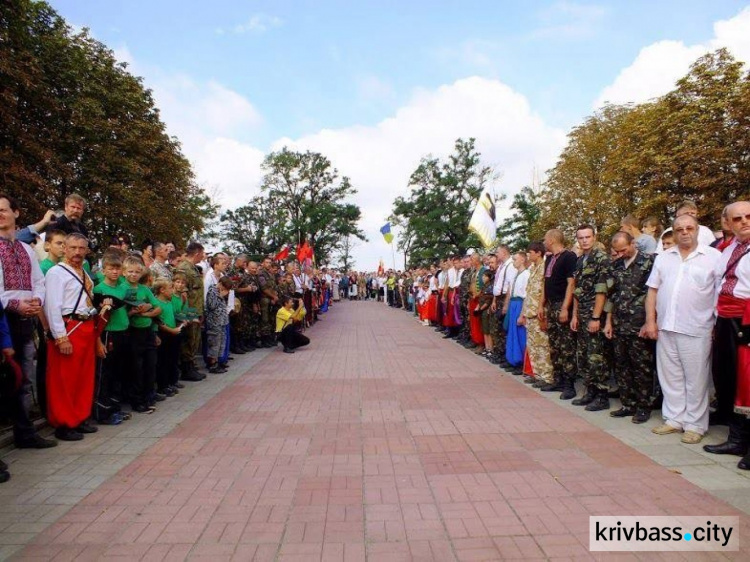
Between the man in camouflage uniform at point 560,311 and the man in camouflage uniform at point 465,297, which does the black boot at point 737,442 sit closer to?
the man in camouflage uniform at point 560,311

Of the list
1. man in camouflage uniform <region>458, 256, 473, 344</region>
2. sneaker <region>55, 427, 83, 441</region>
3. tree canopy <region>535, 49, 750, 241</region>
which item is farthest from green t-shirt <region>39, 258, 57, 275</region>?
tree canopy <region>535, 49, 750, 241</region>

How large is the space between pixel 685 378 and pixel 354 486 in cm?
330

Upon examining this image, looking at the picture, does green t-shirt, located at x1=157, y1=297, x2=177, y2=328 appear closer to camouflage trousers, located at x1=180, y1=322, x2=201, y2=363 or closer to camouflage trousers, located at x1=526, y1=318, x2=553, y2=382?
camouflage trousers, located at x1=180, y1=322, x2=201, y2=363

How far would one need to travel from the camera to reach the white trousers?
5.10 m

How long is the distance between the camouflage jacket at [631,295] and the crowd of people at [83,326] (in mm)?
5112

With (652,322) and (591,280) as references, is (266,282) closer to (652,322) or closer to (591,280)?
(591,280)

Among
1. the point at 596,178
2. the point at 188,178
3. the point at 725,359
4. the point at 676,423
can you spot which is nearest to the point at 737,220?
the point at 725,359

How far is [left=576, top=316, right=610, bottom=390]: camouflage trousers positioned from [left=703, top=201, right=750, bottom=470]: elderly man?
1.38 m

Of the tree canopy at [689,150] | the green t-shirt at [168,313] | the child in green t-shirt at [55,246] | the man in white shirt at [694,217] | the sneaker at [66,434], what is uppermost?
the tree canopy at [689,150]

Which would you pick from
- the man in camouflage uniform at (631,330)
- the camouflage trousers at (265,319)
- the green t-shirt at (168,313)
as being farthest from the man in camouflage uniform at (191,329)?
the man in camouflage uniform at (631,330)

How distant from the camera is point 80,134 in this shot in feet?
75.8

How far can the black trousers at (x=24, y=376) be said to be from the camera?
192 inches

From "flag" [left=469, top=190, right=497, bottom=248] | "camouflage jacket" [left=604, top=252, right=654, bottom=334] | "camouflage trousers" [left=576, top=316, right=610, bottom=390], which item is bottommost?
"camouflage trousers" [left=576, top=316, right=610, bottom=390]

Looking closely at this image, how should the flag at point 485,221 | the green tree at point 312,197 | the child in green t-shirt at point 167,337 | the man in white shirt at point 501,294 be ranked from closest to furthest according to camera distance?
the child in green t-shirt at point 167,337, the man in white shirt at point 501,294, the flag at point 485,221, the green tree at point 312,197
